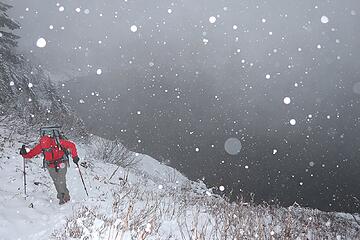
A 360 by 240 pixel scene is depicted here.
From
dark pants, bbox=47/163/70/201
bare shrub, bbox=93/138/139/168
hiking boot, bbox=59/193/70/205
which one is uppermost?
bare shrub, bbox=93/138/139/168

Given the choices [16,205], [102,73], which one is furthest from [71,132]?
[102,73]

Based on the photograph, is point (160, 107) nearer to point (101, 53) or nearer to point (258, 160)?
A: point (258, 160)

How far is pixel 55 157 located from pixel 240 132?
176ft

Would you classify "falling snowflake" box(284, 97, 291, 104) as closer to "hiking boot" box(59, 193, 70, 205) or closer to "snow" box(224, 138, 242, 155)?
"snow" box(224, 138, 242, 155)

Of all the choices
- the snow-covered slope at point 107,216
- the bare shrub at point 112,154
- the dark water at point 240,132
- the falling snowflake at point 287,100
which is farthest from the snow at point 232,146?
the falling snowflake at point 287,100

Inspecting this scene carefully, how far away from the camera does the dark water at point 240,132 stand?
36.7 m

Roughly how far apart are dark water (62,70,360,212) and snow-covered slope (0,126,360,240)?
783 cm

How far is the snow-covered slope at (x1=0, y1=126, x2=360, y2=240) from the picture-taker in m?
5.23

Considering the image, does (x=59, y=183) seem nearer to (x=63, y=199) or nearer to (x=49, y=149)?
(x=63, y=199)

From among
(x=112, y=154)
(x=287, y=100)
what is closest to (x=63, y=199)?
(x=112, y=154)

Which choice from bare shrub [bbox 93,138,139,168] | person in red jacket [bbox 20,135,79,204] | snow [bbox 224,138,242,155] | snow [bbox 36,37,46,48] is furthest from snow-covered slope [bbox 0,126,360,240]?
snow [bbox 36,37,46,48]

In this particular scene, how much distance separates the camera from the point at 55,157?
27.9 ft


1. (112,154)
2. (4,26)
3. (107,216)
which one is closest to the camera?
(107,216)

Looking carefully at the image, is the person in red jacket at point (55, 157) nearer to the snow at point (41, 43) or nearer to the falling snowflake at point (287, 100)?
the falling snowflake at point (287, 100)
